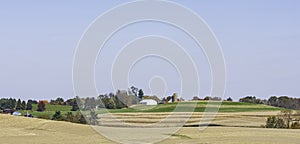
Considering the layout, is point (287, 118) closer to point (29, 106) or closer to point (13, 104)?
point (13, 104)

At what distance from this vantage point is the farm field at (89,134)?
31439 millimetres

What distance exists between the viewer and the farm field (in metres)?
31.4

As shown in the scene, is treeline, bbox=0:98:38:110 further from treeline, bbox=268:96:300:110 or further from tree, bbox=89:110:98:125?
treeline, bbox=268:96:300:110

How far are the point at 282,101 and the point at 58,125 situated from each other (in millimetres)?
71343

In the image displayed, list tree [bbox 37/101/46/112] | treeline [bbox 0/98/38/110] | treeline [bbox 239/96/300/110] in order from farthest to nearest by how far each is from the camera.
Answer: treeline [bbox 239/96/300/110], tree [bbox 37/101/46/112], treeline [bbox 0/98/38/110]

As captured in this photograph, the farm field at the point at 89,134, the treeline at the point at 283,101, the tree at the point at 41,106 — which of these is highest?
the treeline at the point at 283,101

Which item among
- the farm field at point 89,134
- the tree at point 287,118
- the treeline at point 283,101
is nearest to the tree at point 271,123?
the tree at point 287,118

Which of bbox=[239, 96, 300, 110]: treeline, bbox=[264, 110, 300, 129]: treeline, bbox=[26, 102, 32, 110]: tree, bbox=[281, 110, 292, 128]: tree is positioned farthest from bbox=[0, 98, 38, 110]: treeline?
bbox=[264, 110, 300, 129]: treeline

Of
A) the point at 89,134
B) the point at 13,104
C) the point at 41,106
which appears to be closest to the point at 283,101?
the point at 41,106

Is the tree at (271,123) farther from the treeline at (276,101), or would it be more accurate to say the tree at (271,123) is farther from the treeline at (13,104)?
the treeline at (13,104)

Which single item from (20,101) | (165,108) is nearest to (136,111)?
(165,108)

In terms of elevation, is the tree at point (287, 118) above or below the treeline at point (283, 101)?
below

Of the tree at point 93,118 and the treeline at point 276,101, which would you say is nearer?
the tree at point 93,118

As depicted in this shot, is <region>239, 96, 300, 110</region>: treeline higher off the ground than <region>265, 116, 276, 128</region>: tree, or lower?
higher
